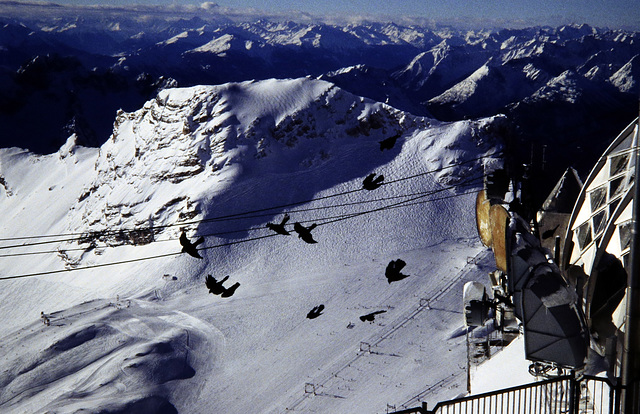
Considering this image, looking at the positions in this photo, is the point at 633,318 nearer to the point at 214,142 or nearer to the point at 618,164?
the point at 618,164

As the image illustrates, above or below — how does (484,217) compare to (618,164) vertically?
below

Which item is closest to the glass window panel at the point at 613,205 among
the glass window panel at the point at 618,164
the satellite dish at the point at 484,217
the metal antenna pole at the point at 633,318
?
the glass window panel at the point at 618,164

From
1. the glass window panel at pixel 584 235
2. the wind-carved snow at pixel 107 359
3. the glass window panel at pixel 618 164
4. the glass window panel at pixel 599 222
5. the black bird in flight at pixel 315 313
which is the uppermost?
the glass window panel at pixel 618 164

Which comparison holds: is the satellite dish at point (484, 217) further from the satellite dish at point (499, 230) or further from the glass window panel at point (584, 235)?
the glass window panel at point (584, 235)

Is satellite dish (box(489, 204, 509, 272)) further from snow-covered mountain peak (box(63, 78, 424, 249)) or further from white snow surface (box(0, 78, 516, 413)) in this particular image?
snow-covered mountain peak (box(63, 78, 424, 249))

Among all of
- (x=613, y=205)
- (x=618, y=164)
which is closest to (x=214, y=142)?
(x=618, y=164)

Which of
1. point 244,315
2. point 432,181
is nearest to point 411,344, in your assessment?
point 244,315
